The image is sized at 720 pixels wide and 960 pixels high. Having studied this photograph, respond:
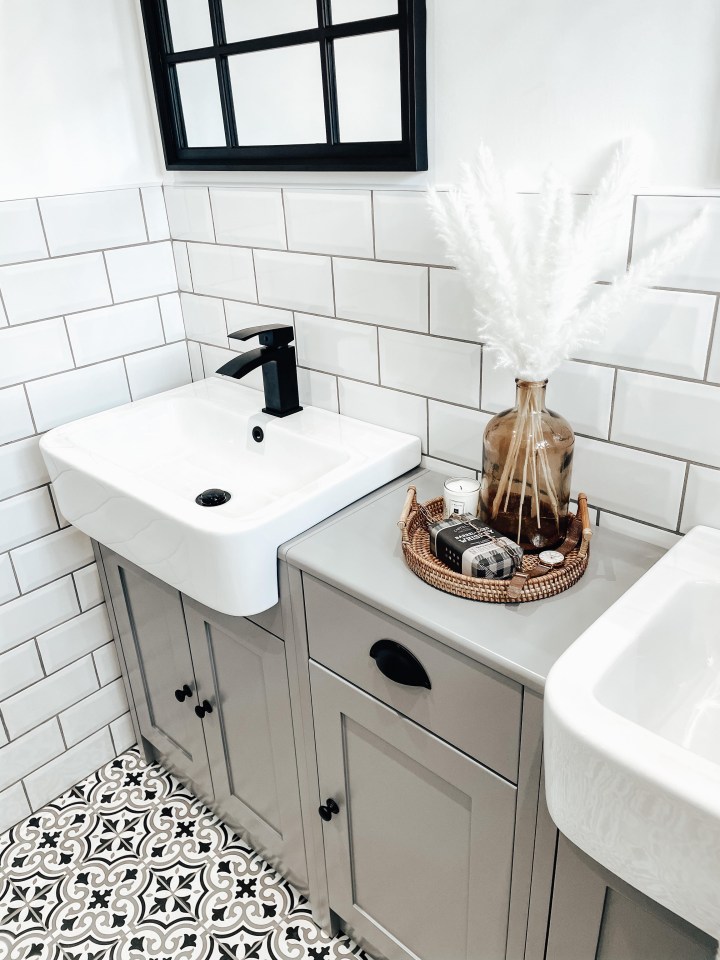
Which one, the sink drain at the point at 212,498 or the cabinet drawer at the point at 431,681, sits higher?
the sink drain at the point at 212,498

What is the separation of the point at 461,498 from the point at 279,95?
85 cm

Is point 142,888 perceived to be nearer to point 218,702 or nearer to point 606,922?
point 218,702

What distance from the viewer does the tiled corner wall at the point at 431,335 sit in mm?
1021

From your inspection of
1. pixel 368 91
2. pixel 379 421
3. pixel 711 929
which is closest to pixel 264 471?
pixel 379 421

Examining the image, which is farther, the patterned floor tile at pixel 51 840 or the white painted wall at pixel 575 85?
the patterned floor tile at pixel 51 840

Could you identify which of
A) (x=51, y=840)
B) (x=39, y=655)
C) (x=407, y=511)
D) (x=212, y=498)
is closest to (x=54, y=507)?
(x=39, y=655)

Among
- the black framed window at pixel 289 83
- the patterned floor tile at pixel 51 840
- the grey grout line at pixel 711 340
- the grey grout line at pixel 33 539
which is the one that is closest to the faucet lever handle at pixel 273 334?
the black framed window at pixel 289 83

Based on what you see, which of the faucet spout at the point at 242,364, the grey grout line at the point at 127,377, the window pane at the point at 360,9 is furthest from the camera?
the grey grout line at the point at 127,377

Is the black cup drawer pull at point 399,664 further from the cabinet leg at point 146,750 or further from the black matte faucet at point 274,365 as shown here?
the cabinet leg at point 146,750

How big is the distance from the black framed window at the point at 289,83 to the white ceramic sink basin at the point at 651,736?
0.77m

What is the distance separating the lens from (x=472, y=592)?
1.02 m

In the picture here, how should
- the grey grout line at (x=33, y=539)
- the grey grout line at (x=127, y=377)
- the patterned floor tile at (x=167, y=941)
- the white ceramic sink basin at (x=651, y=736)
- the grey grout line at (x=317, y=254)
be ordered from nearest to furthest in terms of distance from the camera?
the white ceramic sink basin at (x=651, y=736) < the grey grout line at (x=317, y=254) < the patterned floor tile at (x=167, y=941) < the grey grout line at (x=33, y=539) < the grey grout line at (x=127, y=377)

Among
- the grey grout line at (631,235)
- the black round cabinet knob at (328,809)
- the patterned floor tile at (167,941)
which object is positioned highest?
the grey grout line at (631,235)

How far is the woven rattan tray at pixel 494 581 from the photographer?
100cm
